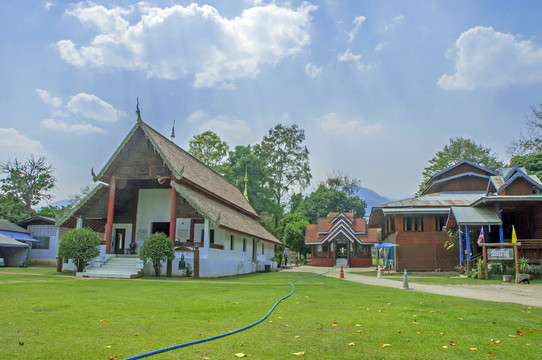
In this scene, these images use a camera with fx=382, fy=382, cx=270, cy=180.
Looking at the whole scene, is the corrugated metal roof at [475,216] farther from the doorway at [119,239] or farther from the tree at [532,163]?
the doorway at [119,239]

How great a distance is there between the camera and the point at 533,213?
A: 2386cm

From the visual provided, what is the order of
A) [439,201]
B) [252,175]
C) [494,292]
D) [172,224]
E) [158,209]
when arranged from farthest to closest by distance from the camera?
[252,175] < [439,201] < [158,209] < [172,224] < [494,292]

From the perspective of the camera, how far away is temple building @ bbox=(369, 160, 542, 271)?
888 inches

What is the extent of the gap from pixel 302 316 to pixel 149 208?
61.5 feet

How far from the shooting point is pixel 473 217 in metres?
22.6

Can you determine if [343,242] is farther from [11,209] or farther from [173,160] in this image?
[11,209]

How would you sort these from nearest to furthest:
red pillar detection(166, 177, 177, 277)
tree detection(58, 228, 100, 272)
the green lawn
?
the green lawn → tree detection(58, 228, 100, 272) → red pillar detection(166, 177, 177, 277)

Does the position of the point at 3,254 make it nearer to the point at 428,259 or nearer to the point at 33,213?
the point at 33,213

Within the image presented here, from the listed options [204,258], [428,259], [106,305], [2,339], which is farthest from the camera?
[428,259]

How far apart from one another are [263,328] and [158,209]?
758 inches

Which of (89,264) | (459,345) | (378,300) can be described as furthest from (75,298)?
(89,264)

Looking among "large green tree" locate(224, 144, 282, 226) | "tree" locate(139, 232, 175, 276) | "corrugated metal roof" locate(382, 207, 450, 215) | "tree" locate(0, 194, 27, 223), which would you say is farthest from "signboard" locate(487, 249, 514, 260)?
"tree" locate(0, 194, 27, 223)

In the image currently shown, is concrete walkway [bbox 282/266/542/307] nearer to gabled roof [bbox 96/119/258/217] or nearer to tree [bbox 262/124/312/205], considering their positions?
gabled roof [bbox 96/119/258/217]

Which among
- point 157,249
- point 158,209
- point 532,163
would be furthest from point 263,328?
point 532,163
